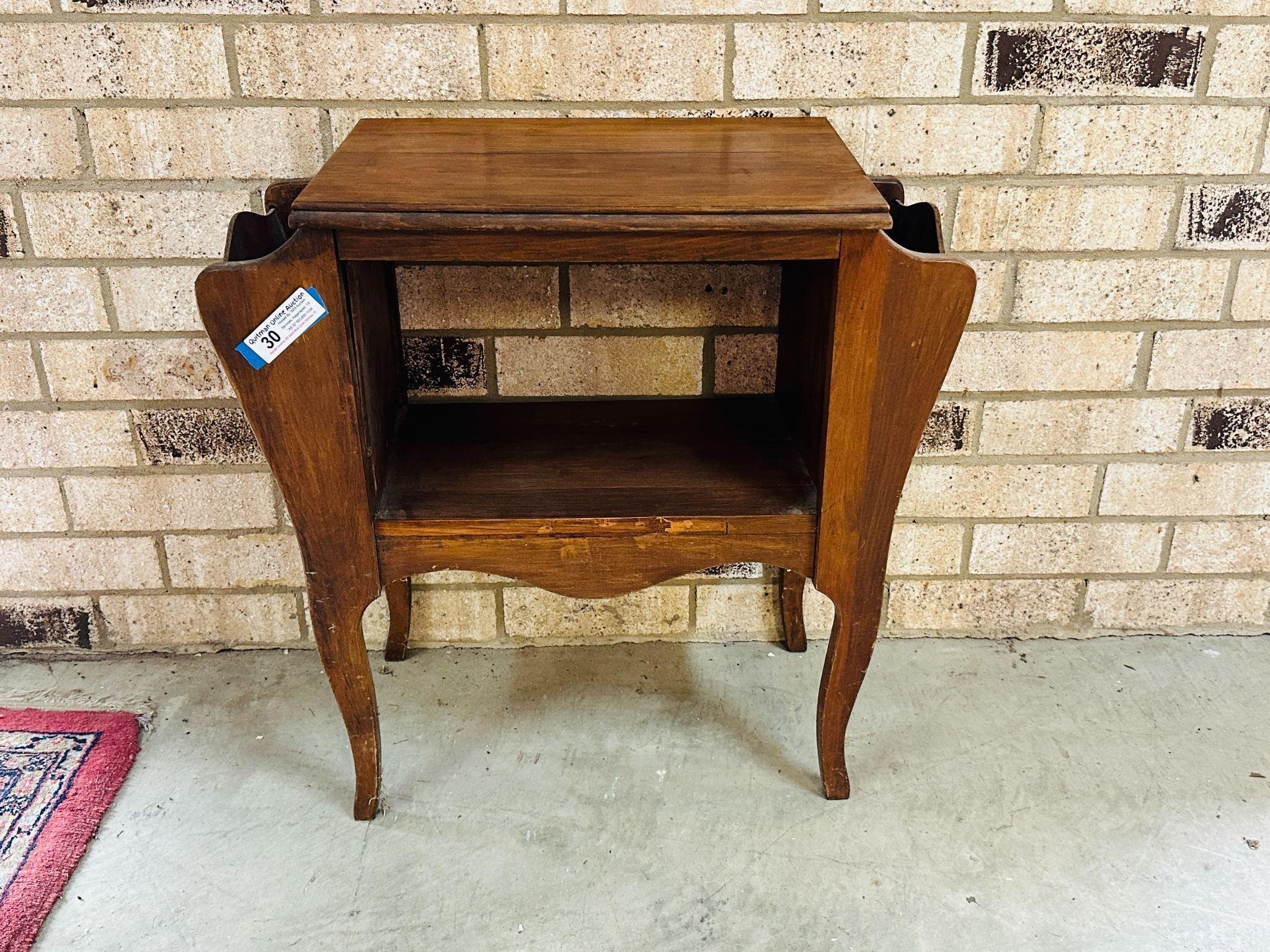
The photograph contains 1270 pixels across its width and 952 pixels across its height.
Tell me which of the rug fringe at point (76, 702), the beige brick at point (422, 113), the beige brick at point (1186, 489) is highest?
the beige brick at point (422, 113)

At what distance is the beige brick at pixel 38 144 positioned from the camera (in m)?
1.62

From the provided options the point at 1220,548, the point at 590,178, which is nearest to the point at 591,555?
the point at 590,178

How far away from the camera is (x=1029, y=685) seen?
Result: 1.86 m

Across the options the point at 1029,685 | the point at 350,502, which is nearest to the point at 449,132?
the point at 350,502

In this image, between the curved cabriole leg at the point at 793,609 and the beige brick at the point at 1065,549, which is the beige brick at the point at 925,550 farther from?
the curved cabriole leg at the point at 793,609

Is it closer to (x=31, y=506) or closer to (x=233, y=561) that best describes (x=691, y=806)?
(x=233, y=561)

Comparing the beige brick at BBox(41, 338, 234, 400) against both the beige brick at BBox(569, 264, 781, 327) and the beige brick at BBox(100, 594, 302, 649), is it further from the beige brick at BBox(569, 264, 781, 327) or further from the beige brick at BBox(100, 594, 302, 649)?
the beige brick at BBox(569, 264, 781, 327)

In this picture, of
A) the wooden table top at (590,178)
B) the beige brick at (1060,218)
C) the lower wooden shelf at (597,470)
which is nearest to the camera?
the wooden table top at (590,178)

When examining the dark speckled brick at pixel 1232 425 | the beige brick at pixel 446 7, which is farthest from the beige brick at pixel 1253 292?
the beige brick at pixel 446 7

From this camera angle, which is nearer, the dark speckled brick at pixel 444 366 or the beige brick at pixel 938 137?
the beige brick at pixel 938 137

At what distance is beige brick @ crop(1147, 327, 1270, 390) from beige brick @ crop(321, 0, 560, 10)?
1200mm

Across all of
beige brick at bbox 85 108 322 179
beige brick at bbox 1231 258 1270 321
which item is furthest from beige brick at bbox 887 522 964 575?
beige brick at bbox 85 108 322 179

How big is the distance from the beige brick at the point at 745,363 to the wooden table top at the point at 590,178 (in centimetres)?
38

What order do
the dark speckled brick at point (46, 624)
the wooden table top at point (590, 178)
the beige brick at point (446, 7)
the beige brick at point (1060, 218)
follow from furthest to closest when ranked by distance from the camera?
the dark speckled brick at point (46, 624) → the beige brick at point (1060, 218) → the beige brick at point (446, 7) → the wooden table top at point (590, 178)
